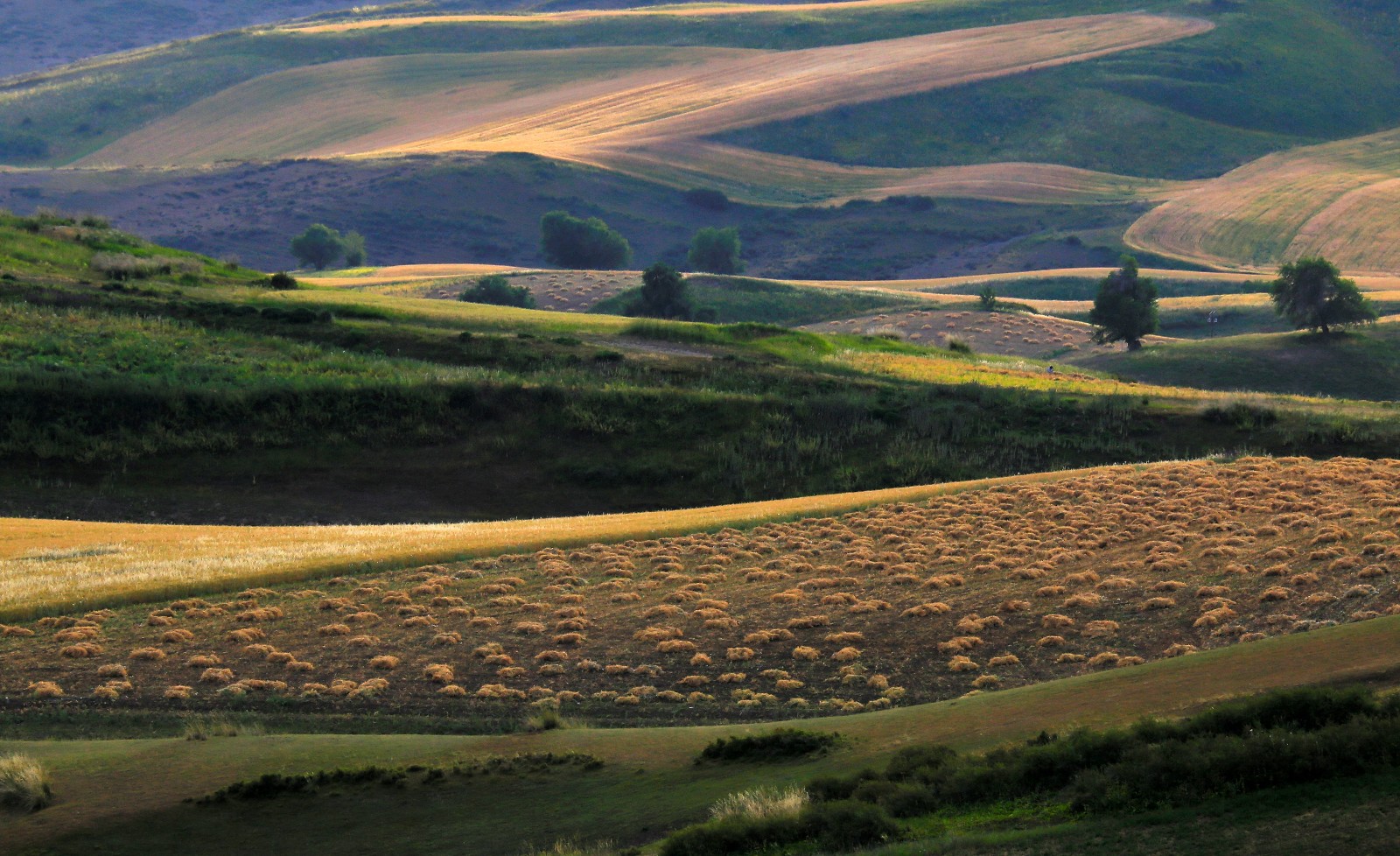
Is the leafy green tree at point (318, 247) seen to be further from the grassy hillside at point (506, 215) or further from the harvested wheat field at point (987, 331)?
the harvested wheat field at point (987, 331)

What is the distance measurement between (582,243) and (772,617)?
124 metres

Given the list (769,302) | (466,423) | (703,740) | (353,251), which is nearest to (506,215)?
(353,251)

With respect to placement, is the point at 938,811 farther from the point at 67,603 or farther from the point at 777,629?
the point at 67,603

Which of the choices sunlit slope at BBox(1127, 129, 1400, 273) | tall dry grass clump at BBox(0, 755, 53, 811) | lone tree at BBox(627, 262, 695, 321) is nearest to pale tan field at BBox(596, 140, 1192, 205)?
sunlit slope at BBox(1127, 129, 1400, 273)

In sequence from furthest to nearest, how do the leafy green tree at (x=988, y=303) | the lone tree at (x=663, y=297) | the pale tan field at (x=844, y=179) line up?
the pale tan field at (x=844, y=179), the leafy green tree at (x=988, y=303), the lone tree at (x=663, y=297)

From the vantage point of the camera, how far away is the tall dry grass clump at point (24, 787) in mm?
14578

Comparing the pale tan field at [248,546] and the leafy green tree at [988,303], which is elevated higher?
the pale tan field at [248,546]

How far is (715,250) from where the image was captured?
483 feet

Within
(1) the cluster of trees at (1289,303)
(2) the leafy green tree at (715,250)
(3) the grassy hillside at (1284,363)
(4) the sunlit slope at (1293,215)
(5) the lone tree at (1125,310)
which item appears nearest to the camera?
(3) the grassy hillside at (1284,363)

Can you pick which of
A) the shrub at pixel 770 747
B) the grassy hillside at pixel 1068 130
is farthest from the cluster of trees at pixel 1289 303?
the grassy hillside at pixel 1068 130

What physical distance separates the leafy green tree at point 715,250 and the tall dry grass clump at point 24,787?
134018mm

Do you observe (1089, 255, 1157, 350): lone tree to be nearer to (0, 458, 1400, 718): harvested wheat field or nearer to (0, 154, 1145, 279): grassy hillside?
(0, 154, 1145, 279): grassy hillside

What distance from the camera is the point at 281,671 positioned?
22141 millimetres

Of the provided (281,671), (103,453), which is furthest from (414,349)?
(281,671)
